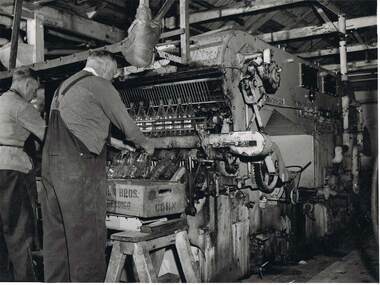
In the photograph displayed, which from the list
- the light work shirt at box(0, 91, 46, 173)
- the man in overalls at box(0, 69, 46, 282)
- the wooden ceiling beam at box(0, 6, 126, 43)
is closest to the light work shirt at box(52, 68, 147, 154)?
the light work shirt at box(0, 91, 46, 173)

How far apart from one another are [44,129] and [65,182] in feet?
2.36

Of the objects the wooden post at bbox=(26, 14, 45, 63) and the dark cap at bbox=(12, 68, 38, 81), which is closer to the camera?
the dark cap at bbox=(12, 68, 38, 81)

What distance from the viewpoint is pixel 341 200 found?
5238 mm

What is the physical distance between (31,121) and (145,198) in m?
1.12

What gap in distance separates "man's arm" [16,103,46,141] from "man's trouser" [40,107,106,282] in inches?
19.2

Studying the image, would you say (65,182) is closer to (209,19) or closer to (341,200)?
(209,19)

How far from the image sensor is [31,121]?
2.79 meters

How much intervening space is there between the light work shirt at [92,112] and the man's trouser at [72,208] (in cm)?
5

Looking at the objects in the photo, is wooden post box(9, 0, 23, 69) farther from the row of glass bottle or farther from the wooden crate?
the wooden crate

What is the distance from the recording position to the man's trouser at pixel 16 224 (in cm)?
291

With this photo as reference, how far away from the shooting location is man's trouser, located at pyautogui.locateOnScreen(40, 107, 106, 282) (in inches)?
85.4

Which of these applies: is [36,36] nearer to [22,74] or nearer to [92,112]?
[22,74]

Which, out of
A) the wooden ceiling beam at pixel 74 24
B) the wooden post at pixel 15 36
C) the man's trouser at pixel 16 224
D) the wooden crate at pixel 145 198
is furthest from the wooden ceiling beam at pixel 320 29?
the man's trouser at pixel 16 224

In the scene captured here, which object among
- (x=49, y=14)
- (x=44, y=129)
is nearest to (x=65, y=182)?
(x=44, y=129)
